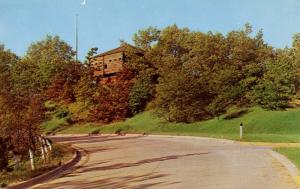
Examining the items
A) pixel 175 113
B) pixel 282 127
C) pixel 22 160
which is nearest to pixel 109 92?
pixel 175 113

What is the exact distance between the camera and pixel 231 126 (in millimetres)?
38062

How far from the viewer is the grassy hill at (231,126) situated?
34656mm

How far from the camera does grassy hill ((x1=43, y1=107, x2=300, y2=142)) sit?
3466cm

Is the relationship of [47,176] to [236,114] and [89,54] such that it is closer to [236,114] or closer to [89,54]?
[236,114]

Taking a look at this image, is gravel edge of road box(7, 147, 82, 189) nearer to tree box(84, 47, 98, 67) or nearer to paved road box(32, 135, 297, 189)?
paved road box(32, 135, 297, 189)

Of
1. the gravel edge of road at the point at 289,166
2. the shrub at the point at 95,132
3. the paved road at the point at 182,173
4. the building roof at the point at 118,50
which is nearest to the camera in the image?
the paved road at the point at 182,173

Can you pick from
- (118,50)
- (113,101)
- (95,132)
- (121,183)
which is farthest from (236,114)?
(121,183)

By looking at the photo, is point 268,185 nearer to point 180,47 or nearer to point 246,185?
point 246,185

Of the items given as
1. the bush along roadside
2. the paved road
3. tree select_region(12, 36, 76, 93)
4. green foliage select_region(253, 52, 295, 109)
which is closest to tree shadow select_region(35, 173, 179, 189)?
the paved road

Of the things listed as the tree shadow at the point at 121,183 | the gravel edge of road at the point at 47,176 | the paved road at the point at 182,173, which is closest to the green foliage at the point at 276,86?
the paved road at the point at 182,173

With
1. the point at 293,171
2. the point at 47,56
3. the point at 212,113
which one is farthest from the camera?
the point at 47,56

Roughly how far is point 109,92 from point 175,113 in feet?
47.3

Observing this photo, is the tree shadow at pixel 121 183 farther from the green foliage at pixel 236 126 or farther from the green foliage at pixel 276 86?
the green foliage at pixel 276 86

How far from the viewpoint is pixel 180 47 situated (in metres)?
61.8
